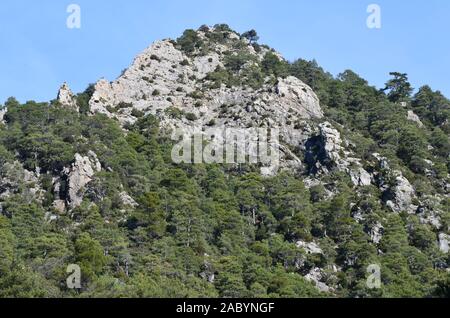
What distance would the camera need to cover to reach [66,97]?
97.5m

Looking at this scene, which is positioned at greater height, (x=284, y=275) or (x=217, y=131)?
(x=217, y=131)

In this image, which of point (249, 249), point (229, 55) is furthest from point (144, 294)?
point (229, 55)

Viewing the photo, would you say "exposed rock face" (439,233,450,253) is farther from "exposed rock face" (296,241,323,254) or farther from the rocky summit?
"exposed rock face" (296,241,323,254)

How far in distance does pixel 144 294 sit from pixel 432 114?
8029 cm

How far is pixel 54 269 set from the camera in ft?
178

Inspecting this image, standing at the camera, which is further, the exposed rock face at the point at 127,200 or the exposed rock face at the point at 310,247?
the exposed rock face at the point at 127,200

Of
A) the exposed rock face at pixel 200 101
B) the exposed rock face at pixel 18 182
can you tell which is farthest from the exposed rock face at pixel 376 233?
the exposed rock face at pixel 18 182

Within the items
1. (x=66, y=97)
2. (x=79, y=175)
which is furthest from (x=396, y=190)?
(x=66, y=97)

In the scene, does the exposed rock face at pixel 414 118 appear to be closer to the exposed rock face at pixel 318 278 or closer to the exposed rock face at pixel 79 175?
the exposed rock face at pixel 318 278

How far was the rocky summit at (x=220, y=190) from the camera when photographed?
60469 millimetres

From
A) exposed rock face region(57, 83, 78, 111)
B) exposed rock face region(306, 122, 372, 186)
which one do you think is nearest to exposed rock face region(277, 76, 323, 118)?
exposed rock face region(306, 122, 372, 186)

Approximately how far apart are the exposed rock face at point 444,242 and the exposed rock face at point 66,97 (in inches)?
1952
